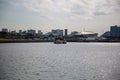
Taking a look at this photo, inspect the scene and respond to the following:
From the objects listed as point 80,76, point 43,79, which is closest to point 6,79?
point 43,79

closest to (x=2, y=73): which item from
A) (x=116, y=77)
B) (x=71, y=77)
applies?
(x=71, y=77)

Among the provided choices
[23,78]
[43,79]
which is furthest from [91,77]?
[23,78]

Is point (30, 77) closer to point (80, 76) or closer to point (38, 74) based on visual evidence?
point (38, 74)

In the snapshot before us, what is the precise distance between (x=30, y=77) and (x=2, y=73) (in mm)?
6661

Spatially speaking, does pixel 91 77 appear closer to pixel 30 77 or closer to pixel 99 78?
pixel 99 78

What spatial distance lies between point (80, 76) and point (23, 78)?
9738mm

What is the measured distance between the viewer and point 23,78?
46.5 meters

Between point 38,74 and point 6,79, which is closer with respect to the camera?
point 6,79

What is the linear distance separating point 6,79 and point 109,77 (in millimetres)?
16992

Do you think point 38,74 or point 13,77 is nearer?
point 13,77

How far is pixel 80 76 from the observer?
48.8 meters

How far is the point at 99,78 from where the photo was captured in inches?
1854

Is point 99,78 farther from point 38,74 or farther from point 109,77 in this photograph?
point 38,74

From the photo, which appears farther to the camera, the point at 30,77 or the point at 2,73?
the point at 2,73
